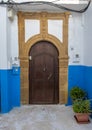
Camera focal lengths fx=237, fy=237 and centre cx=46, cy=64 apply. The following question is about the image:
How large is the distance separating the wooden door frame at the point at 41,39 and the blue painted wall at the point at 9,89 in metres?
0.18

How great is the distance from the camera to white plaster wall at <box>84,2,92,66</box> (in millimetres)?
6864

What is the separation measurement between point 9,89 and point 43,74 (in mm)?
1257

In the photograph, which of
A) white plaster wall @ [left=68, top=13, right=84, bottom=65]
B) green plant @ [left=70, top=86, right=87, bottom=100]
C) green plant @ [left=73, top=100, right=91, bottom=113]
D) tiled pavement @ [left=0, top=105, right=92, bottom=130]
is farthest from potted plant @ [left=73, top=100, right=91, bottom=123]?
white plaster wall @ [left=68, top=13, right=84, bottom=65]

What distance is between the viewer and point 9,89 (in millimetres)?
7176

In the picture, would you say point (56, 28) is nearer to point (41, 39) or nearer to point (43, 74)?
point (41, 39)

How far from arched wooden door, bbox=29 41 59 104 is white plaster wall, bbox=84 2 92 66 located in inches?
38.9

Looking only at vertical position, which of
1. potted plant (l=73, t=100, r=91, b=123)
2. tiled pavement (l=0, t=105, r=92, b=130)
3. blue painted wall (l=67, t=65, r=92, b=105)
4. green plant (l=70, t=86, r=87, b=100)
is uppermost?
blue painted wall (l=67, t=65, r=92, b=105)

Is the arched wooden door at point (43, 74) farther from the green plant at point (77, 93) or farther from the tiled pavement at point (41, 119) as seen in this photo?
the green plant at point (77, 93)

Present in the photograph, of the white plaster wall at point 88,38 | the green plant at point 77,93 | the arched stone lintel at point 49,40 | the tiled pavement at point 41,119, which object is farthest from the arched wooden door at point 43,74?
the white plaster wall at point 88,38

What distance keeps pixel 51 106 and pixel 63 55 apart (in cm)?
168

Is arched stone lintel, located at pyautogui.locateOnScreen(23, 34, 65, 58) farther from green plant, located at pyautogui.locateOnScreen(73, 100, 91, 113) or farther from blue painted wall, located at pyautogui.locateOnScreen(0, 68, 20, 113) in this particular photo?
green plant, located at pyautogui.locateOnScreen(73, 100, 91, 113)

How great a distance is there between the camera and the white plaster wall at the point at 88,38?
6.86 m

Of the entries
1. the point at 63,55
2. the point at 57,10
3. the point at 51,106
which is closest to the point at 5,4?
the point at 57,10

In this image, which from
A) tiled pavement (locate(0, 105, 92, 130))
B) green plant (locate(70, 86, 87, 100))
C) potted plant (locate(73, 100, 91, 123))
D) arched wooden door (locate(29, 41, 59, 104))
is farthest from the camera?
→ arched wooden door (locate(29, 41, 59, 104))
